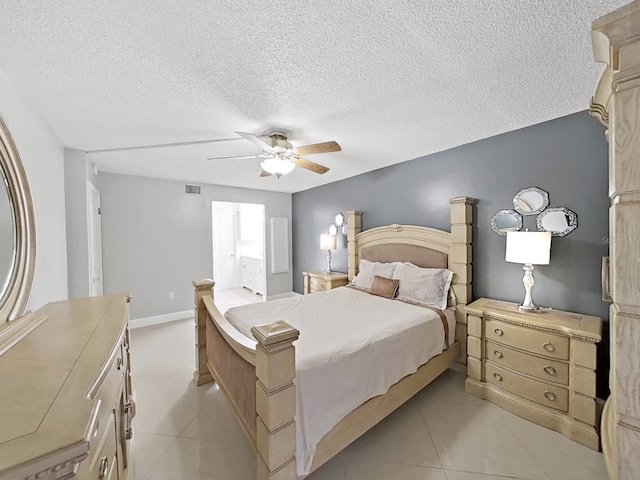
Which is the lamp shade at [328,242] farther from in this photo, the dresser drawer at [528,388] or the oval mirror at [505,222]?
the dresser drawer at [528,388]

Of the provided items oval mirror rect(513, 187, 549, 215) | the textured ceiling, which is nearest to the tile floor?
oval mirror rect(513, 187, 549, 215)

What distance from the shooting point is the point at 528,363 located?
6.78 ft

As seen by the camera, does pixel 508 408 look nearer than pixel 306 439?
No

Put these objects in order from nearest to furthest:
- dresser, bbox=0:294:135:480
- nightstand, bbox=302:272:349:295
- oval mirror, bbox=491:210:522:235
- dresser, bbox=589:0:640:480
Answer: dresser, bbox=0:294:135:480
dresser, bbox=589:0:640:480
oval mirror, bbox=491:210:522:235
nightstand, bbox=302:272:349:295

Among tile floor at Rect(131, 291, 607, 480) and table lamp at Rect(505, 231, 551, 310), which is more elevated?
table lamp at Rect(505, 231, 551, 310)

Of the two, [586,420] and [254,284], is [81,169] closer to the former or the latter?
[254,284]

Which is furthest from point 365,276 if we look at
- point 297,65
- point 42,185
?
point 42,185

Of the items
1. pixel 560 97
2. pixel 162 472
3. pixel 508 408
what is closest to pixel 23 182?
pixel 162 472

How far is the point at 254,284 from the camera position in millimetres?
6410

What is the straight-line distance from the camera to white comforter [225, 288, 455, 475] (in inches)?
57.4

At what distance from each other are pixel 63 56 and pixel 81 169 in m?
1.85

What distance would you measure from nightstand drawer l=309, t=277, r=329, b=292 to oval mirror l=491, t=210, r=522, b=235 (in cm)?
247

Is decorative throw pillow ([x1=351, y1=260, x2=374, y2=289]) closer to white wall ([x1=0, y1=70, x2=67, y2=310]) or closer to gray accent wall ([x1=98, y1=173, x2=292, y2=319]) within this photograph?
gray accent wall ([x1=98, y1=173, x2=292, y2=319])

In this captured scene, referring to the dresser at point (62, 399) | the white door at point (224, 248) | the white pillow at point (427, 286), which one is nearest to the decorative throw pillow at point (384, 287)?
the white pillow at point (427, 286)
